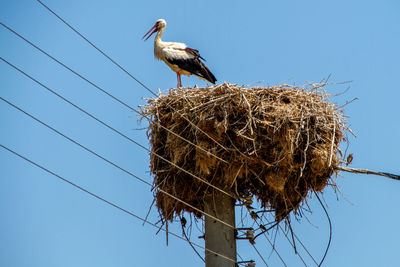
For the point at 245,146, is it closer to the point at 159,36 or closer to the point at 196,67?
the point at 196,67

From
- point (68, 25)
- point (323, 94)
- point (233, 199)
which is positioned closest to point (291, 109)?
point (323, 94)

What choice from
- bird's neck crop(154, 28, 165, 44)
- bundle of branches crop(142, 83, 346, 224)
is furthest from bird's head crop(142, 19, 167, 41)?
bundle of branches crop(142, 83, 346, 224)

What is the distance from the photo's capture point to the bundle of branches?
7.81 m

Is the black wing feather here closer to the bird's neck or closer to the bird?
the bird

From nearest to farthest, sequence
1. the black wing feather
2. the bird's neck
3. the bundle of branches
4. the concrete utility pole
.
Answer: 1. the concrete utility pole
2. the bundle of branches
3. the black wing feather
4. the bird's neck

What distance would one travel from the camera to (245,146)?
25.6 ft

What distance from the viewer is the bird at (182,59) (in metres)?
11.7

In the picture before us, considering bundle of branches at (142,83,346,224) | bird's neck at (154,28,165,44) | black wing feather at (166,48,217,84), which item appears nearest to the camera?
bundle of branches at (142,83,346,224)

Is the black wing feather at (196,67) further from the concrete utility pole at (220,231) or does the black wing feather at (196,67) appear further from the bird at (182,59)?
the concrete utility pole at (220,231)

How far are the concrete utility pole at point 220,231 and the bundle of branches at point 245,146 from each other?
126 mm

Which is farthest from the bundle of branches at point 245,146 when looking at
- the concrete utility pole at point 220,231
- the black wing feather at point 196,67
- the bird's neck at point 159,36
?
the bird's neck at point 159,36

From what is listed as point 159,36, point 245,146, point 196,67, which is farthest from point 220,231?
point 159,36

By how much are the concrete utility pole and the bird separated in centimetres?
409

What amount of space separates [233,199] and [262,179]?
41cm
